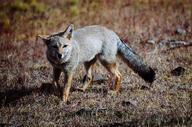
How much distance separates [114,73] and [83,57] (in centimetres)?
86

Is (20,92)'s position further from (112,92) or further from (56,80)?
(112,92)

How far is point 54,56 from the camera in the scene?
18.4ft

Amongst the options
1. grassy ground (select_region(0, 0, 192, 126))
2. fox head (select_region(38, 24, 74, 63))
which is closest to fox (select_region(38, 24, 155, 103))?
fox head (select_region(38, 24, 74, 63))

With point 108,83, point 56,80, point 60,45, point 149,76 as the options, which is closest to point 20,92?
point 56,80

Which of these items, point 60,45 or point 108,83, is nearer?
point 60,45

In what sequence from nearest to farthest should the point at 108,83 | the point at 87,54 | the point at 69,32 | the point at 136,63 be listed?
the point at 69,32, the point at 87,54, the point at 136,63, the point at 108,83

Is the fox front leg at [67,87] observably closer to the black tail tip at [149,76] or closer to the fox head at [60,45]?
the fox head at [60,45]

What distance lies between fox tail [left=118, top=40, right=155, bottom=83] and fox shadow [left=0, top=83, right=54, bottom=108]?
6.45ft

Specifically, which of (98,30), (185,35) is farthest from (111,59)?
(185,35)

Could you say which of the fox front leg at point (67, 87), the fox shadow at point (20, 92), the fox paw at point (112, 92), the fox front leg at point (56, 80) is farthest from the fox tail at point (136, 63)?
the fox shadow at point (20, 92)

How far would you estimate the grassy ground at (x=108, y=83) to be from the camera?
4922 millimetres

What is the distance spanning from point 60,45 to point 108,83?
1774 mm

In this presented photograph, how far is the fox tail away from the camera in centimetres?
610

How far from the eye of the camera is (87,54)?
6.31 metres
